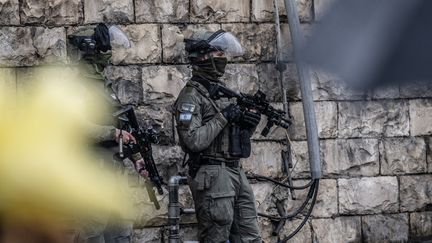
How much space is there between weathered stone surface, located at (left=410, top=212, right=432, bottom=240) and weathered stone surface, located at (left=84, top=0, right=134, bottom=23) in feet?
12.0

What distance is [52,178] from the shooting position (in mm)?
5648

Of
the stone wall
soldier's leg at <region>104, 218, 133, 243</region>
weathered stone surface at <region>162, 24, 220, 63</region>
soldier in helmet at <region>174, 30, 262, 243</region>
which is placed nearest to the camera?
soldier in helmet at <region>174, 30, 262, 243</region>

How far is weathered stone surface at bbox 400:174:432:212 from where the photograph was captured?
8.93 m

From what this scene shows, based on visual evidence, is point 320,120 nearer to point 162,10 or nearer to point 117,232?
point 162,10

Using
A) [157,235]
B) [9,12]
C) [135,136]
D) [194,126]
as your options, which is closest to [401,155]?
[157,235]

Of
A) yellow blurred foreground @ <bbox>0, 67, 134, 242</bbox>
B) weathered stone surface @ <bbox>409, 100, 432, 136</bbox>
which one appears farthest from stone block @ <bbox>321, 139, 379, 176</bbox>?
yellow blurred foreground @ <bbox>0, 67, 134, 242</bbox>

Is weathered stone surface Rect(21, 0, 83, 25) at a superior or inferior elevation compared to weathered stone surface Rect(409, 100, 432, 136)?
superior

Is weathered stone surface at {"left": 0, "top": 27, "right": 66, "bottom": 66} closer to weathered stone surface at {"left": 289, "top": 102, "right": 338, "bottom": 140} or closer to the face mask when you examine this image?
the face mask

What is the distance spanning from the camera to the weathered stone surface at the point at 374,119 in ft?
28.8

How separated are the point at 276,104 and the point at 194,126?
6.59 ft

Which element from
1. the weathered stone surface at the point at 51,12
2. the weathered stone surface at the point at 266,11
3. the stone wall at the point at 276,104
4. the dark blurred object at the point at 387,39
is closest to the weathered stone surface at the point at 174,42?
the stone wall at the point at 276,104

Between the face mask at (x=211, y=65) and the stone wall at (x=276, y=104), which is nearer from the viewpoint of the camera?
the face mask at (x=211, y=65)

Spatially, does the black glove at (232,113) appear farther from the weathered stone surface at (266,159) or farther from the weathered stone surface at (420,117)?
the weathered stone surface at (420,117)

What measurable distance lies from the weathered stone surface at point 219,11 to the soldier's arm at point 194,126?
1.80m
